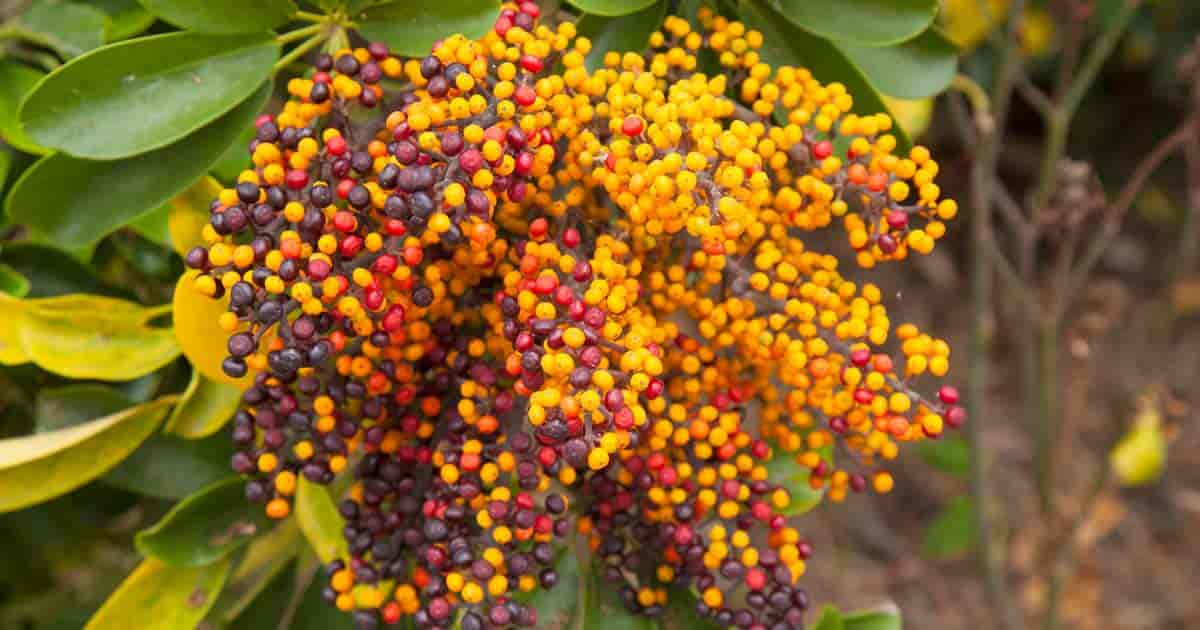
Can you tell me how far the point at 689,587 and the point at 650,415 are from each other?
194mm

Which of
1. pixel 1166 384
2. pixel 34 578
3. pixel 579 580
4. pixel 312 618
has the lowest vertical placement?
pixel 1166 384

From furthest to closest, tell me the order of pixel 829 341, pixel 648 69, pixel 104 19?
pixel 104 19, pixel 648 69, pixel 829 341

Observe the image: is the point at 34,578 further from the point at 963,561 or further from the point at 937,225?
the point at 963,561

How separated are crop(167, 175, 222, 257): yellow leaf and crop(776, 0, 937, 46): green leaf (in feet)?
1.52

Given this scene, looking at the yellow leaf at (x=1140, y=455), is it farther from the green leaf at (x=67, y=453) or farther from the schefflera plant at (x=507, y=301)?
the green leaf at (x=67, y=453)

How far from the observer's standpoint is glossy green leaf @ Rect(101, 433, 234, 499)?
3.33ft

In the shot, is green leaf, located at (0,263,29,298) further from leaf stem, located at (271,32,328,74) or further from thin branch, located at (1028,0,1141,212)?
thin branch, located at (1028,0,1141,212)

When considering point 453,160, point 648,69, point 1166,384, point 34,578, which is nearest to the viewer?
point 453,160

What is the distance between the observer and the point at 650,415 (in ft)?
2.49

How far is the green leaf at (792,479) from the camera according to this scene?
2.96ft

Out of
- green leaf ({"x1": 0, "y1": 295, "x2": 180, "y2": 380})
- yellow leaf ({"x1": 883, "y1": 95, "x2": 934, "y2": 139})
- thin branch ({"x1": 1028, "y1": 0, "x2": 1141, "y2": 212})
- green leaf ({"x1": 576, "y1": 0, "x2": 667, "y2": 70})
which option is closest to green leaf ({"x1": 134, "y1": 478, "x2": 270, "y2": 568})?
green leaf ({"x1": 0, "y1": 295, "x2": 180, "y2": 380})

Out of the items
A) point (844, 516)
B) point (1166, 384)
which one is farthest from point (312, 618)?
point (1166, 384)

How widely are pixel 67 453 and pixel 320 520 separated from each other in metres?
0.22

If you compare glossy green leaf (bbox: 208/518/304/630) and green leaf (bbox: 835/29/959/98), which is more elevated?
green leaf (bbox: 835/29/959/98)
